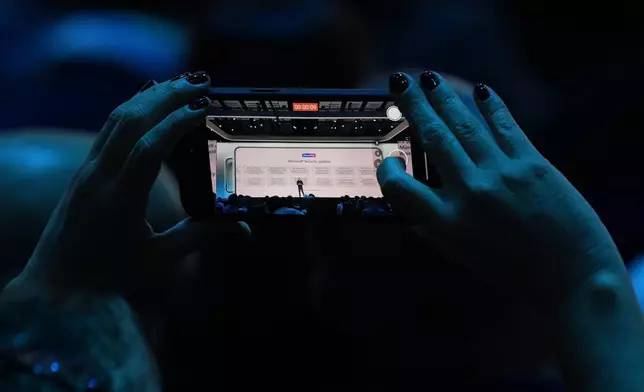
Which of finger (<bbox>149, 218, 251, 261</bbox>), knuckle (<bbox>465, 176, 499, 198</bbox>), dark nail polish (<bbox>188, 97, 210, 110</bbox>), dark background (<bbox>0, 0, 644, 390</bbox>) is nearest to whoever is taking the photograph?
knuckle (<bbox>465, 176, 499, 198</bbox>)

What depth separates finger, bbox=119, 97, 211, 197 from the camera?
0.57 meters

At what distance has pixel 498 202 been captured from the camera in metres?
0.49

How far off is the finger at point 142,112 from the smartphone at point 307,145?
12cm

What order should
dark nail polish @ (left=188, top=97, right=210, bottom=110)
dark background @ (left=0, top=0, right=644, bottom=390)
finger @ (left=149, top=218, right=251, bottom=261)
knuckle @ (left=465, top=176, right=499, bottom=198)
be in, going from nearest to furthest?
knuckle @ (left=465, top=176, right=499, bottom=198) → dark nail polish @ (left=188, top=97, right=210, bottom=110) → finger @ (left=149, top=218, right=251, bottom=261) → dark background @ (left=0, top=0, right=644, bottom=390)

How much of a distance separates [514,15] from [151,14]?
2.73 feet

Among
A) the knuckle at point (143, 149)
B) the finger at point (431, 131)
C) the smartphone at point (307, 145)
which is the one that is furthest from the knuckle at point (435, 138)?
the knuckle at point (143, 149)

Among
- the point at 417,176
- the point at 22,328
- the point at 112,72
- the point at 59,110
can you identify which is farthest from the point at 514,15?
the point at 22,328

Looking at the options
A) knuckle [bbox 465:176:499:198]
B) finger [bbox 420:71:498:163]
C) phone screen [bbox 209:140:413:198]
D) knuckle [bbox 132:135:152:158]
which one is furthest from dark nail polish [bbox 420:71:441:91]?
knuckle [bbox 132:135:152:158]

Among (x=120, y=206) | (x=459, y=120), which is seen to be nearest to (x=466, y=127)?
(x=459, y=120)

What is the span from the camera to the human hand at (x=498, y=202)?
0.50m

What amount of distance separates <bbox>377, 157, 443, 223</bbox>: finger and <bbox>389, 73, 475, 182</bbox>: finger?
0.03 m

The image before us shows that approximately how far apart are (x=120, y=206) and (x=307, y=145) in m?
0.31

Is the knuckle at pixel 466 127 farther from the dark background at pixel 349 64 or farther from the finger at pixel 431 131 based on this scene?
Result: the dark background at pixel 349 64

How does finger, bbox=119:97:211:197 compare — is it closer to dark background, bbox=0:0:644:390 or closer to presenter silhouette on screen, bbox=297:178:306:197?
presenter silhouette on screen, bbox=297:178:306:197
